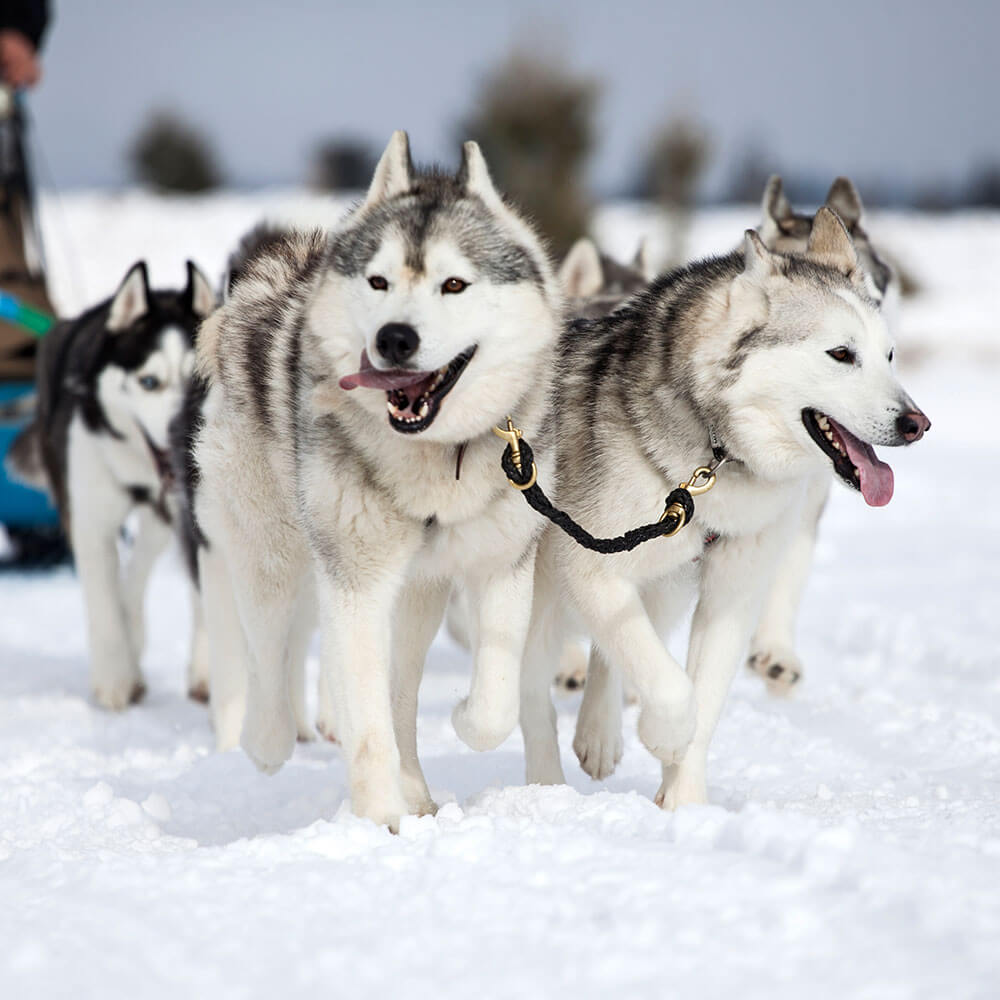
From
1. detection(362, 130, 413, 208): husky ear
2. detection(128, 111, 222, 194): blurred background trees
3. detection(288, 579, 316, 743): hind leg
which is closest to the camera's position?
detection(362, 130, 413, 208): husky ear

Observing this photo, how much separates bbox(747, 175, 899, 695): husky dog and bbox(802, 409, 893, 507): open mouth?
3.64ft

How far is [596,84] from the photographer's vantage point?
19.1 m

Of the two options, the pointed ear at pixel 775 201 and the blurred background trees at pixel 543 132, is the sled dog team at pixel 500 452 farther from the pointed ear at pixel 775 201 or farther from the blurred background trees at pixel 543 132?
the blurred background trees at pixel 543 132

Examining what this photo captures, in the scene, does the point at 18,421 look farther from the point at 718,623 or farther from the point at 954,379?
the point at 954,379

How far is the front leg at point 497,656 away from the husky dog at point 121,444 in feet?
7.21

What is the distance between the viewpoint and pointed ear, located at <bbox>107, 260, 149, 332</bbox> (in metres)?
4.96

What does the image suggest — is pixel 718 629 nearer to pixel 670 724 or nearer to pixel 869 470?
pixel 670 724

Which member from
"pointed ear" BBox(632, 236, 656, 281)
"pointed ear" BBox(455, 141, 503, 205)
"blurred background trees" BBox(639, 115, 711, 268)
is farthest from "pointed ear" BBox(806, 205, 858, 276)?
"blurred background trees" BBox(639, 115, 711, 268)

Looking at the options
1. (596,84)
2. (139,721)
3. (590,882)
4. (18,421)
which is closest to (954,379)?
(596,84)

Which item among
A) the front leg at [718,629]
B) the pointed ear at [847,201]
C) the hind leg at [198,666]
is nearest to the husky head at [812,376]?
the front leg at [718,629]

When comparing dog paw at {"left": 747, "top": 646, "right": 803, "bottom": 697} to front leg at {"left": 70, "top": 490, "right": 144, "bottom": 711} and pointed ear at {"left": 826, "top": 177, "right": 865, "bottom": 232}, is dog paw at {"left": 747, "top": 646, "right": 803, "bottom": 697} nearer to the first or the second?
pointed ear at {"left": 826, "top": 177, "right": 865, "bottom": 232}

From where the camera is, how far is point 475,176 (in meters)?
2.94

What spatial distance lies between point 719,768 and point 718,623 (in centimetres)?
69

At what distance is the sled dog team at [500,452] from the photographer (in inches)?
109
